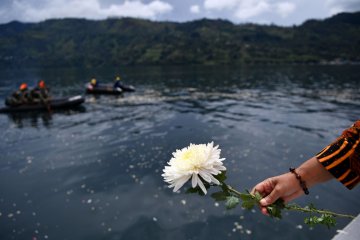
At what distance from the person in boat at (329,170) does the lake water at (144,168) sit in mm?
10516

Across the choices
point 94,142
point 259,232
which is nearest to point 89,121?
point 94,142

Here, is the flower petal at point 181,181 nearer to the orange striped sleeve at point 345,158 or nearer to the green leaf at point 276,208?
the green leaf at point 276,208

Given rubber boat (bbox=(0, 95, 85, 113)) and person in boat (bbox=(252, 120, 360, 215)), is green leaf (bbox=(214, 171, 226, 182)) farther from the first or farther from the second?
rubber boat (bbox=(0, 95, 85, 113))

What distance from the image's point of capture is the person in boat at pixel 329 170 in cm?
231

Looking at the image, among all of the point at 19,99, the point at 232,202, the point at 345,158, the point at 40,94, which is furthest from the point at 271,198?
the point at 19,99

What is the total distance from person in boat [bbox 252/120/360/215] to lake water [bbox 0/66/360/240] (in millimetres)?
10516

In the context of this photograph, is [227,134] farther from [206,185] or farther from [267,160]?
[206,185]

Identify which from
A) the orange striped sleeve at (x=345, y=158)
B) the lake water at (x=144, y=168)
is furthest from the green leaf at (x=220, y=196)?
the lake water at (x=144, y=168)

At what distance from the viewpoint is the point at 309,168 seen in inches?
95.5

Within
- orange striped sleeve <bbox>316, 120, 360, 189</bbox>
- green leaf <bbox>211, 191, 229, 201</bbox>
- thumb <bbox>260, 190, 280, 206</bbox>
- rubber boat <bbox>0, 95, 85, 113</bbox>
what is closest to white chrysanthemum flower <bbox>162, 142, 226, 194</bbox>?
green leaf <bbox>211, 191, 229, 201</bbox>

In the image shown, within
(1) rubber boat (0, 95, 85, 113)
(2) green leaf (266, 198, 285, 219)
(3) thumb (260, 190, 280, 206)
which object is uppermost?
(3) thumb (260, 190, 280, 206)

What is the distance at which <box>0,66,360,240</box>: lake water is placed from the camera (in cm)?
1272

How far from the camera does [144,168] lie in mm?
18688

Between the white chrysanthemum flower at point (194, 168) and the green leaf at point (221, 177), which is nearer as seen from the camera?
the white chrysanthemum flower at point (194, 168)
